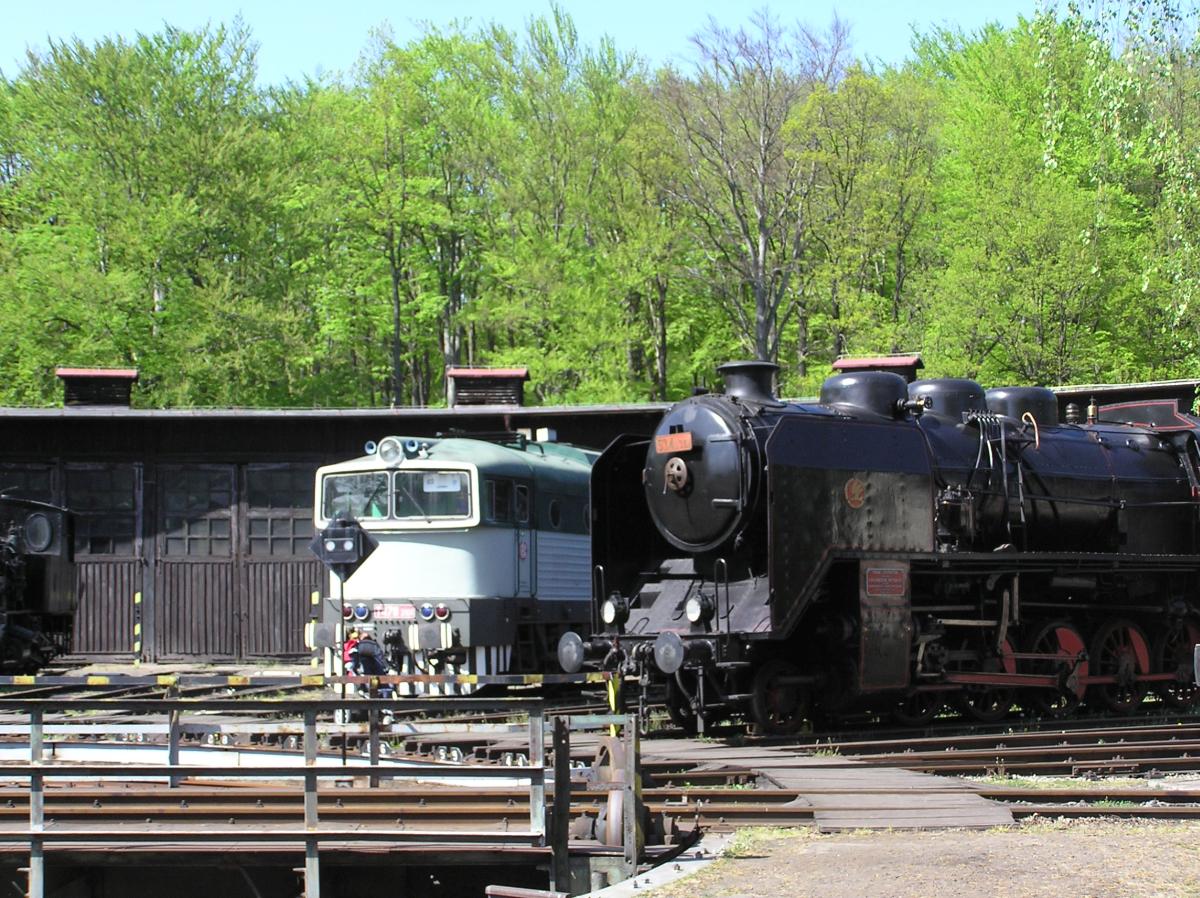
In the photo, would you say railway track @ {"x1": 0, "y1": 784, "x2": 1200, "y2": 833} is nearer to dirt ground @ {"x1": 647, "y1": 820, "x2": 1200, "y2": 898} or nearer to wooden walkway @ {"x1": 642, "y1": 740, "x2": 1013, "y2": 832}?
wooden walkway @ {"x1": 642, "y1": 740, "x2": 1013, "y2": 832}

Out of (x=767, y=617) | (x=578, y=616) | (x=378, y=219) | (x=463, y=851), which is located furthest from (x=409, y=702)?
(x=378, y=219)

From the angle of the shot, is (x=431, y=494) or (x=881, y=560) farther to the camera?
(x=431, y=494)

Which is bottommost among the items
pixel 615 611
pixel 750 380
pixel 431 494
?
pixel 615 611

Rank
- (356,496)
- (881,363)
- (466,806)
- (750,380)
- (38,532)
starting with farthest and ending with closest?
(881,363)
(38,532)
(356,496)
(750,380)
(466,806)

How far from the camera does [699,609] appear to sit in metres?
11.8

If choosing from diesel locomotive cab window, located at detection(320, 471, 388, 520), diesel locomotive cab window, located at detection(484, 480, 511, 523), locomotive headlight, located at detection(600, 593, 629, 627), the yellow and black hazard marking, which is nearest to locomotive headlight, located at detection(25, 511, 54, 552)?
diesel locomotive cab window, located at detection(320, 471, 388, 520)

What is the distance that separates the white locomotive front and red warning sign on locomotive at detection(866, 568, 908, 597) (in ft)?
15.2

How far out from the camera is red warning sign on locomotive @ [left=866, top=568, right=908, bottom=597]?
12.2 meters

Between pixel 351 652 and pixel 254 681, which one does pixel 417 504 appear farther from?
pixel 254 681

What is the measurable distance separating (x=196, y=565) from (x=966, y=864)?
1709cm

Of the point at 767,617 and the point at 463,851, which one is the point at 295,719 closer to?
the point at 767,617

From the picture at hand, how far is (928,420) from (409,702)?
728 centimetres

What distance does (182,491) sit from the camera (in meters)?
22.1

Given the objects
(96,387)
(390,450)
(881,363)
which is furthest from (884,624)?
(96,387)
